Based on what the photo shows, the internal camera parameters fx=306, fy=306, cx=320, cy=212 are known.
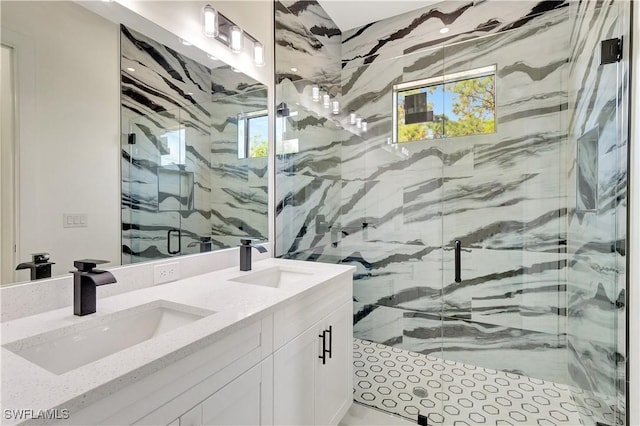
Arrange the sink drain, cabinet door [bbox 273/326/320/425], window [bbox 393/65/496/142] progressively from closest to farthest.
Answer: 1. cabinet door [bbox 273/326/320/425]
2. the sink drain
3. window [bbox 393/65/496/142]

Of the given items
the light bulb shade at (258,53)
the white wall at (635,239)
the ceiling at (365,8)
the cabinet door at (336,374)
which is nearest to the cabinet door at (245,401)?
the cabinet door at (336,374)

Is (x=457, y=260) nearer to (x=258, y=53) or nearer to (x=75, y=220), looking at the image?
(x=258, y=53)

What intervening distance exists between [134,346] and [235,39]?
1.69 meters

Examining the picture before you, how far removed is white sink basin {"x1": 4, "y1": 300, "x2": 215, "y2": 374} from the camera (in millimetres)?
826

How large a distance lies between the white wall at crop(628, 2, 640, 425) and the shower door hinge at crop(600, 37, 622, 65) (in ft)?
0.33

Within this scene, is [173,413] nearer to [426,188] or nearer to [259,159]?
[259,159]

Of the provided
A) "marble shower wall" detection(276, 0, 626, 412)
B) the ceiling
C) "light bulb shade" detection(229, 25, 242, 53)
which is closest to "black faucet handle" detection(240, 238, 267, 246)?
"marble shower wall" detection(276, 0, 626, 412)

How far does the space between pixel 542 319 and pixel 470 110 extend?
Answer: 1.70 metres

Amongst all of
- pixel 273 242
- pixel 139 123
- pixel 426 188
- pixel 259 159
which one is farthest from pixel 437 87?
pixel 139 123

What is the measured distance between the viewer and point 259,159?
207 centimetres

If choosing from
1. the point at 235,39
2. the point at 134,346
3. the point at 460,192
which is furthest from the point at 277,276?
the point at 460,192

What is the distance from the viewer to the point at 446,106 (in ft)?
8.23

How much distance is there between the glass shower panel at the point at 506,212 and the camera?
88.7 inches

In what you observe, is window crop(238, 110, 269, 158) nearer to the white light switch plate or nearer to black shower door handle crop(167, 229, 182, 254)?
black shower door handle crop(167, 229, 182, 254)
